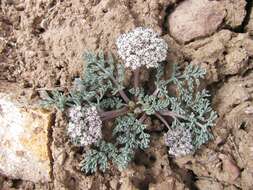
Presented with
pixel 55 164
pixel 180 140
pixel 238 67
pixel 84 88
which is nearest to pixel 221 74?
pixel 238 67

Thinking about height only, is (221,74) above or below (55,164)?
above

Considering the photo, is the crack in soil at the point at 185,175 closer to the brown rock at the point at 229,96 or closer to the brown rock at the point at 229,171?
the brown rock at the point at 229,171

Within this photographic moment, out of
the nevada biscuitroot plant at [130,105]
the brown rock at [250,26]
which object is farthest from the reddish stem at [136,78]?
the brown rock at [250,26]

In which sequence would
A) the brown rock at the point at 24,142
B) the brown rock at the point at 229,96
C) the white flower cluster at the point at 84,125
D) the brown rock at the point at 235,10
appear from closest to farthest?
the white flower cluster at the point at 84,125 < the brown rock at the point at 24,142 < the brown rock at the point at 229,96 < the brown rock at the point at 235,10

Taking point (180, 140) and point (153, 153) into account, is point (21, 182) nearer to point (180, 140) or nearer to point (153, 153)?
point (153, 153)

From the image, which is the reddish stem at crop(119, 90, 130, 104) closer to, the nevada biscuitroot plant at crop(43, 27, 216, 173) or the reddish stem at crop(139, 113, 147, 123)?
the nevada biscuitroot plant at crop(43, 27, 216, 173)

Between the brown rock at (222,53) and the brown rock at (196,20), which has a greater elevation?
the brown rock at (196,20)

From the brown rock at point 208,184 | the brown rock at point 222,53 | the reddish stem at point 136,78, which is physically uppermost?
the brown rock at point 222,53
